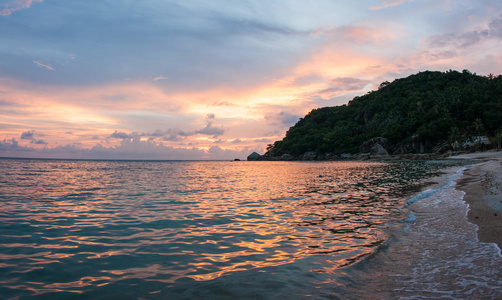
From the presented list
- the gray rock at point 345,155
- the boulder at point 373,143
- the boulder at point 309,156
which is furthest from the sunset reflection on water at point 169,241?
the boulder at point 309,156

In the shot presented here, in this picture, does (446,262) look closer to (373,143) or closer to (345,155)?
(373,143)

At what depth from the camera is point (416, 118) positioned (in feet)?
440

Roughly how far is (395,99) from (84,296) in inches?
7456

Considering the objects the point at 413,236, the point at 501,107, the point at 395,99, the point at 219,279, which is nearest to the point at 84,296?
the point at 219,279

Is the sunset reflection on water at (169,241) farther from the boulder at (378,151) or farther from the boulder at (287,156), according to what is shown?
the boulder at (287,156)

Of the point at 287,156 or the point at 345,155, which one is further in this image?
the point at 287,156

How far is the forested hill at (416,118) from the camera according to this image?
118m

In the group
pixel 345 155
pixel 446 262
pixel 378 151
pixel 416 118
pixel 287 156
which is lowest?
pixel 446 262

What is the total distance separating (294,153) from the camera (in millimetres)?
171000

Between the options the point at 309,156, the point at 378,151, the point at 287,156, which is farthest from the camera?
the point at 287,156

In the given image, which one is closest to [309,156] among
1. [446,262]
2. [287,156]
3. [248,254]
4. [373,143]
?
→ [287,156]

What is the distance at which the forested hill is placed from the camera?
4631 inches

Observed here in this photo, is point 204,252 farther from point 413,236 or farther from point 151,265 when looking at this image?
point 413,236

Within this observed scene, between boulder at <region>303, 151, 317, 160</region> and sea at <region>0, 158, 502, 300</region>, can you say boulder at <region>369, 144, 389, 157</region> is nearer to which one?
boulder at <region>303, 151, 317, 160</region>
